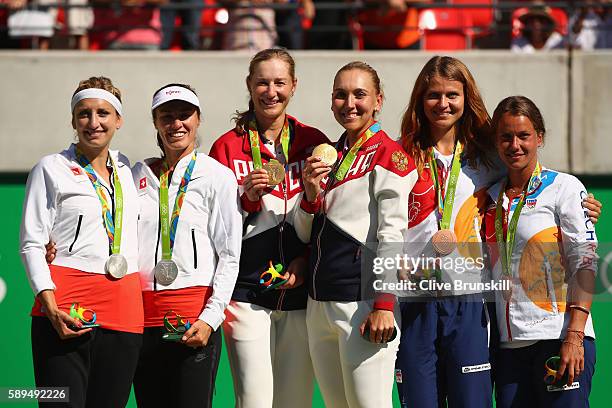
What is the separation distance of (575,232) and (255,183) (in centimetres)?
152

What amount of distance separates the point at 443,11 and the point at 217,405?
343 cm

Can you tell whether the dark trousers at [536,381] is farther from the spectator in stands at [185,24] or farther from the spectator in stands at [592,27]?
the spectator in stands at [185,24]

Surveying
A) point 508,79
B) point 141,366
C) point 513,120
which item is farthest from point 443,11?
point 141,366

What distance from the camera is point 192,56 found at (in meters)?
6.66

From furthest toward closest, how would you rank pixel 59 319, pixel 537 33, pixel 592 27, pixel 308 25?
pixel 308 25 → pixel 537 33 → pixel 592 27 → pixel 59 319

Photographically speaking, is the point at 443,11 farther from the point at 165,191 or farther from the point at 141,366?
the point at 141,366

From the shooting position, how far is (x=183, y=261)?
14.5 feet

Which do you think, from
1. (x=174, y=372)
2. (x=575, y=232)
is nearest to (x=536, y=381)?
(x=575, y=232)

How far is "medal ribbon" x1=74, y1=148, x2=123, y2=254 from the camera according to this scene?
171 inches

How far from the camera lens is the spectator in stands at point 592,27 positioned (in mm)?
6987

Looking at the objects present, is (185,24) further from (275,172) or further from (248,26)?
(275,172)

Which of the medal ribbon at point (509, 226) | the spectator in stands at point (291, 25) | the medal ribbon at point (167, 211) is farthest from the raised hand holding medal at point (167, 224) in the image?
the spectator in stands at point (291, 25)

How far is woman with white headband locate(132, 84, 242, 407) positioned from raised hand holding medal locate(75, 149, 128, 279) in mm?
153

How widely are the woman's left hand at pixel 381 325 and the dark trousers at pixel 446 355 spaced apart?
0.24 m
